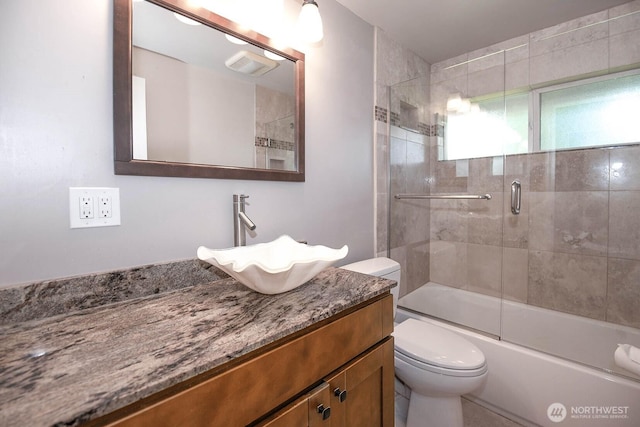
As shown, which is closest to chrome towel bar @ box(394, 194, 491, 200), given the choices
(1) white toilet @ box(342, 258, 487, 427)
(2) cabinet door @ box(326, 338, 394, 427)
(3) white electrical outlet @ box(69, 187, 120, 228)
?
(1) white toilet @ box(342, 258, 487, 427)

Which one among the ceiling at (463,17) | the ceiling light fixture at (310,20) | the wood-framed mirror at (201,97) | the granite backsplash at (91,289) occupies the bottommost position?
the granite backsplash at (91,289)

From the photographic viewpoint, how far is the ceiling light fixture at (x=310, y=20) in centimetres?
131

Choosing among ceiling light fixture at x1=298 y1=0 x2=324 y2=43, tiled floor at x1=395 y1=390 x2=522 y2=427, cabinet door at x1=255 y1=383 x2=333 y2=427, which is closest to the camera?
cabinet door at x1=255 y1=383 x2=333 y2=427

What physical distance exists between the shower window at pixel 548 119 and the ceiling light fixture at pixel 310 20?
4.76 feet

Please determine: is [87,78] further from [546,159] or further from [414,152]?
[546,159]

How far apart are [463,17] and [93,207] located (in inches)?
90.5

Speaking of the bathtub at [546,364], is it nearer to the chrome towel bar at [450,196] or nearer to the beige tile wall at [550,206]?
the beige tile wall at [550,206]

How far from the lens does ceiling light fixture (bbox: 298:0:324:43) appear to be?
1.31 m

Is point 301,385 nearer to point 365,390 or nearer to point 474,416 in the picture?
point 365,390

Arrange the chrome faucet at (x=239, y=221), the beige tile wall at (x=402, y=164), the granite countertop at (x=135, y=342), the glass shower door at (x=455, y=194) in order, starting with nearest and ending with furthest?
the granite countertop at (x=135, y=342) → the chrome faucet at (x=239, y=221) → the beige tile wall at (x=402, y=164) → the glass shower door at (x=455, y=194)

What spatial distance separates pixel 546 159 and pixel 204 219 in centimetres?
231

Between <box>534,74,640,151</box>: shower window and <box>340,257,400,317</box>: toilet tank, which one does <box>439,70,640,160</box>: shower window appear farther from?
<box>340,257,400,317</box>: toilet tank

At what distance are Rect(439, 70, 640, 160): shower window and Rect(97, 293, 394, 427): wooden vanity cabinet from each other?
6.03 ft

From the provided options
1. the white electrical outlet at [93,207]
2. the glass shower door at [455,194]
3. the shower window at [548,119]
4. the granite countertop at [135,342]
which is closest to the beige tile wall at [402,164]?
the glass shower door at [455,194]
